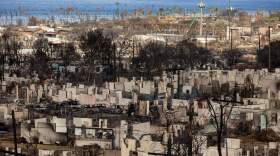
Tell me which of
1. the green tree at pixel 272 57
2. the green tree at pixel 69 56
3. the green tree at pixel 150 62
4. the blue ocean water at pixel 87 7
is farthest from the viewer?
the blue ocean water at pixel 87 7

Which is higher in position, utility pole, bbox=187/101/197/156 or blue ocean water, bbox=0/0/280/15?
blue ocean water, bbox=0/0/280/15

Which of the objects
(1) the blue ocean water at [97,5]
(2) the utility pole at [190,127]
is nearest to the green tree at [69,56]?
(2) the utility pole at [190,127]

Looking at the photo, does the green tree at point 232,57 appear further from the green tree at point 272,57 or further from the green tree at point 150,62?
the green tree at point 150,62

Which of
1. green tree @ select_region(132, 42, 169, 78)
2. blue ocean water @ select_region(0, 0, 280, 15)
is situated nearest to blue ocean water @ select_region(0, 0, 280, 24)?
blue ocean water @ select_region(0, 0, 280, 15)

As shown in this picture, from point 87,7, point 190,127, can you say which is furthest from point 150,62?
point 87,7

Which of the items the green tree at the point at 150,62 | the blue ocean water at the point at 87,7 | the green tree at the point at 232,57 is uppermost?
the blue ocean water at the point at 87,7

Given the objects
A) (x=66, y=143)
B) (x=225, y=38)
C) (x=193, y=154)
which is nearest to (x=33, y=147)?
(x=66, y=143)

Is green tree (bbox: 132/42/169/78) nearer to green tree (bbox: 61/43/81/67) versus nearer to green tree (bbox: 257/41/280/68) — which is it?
green tree (bbox: 61/43/81/67)

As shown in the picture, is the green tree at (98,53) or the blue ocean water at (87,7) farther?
the blue ocean water at (87,7)

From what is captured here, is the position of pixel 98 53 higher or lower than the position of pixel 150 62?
higher

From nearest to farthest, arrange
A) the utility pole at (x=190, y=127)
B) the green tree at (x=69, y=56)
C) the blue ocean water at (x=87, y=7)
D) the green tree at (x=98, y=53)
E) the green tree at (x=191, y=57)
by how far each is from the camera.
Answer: the utility pole at (x=190, y=127) < the green tree at (x=98, y=53) < the green tree at (x=191, y=57) < the green tree at (x=69, y=56) < the blue ocean water at (x=87, y=7)

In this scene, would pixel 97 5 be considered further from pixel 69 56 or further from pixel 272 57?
pixel 272 57
